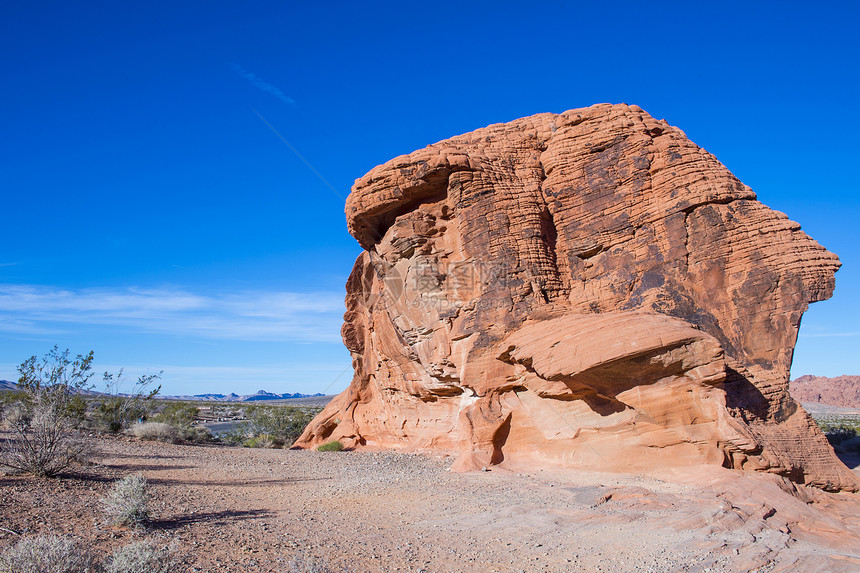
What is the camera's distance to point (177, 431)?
21719mm

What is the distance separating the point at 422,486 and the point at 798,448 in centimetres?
883

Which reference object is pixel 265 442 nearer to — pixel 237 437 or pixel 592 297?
pixel 237 437

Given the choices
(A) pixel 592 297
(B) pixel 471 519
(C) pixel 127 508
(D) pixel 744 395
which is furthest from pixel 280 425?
(D) pixel 744 395

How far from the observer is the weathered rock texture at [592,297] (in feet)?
38.7

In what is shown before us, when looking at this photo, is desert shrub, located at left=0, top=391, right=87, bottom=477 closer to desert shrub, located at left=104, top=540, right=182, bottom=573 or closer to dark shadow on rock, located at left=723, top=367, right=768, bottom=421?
desert shrub, located at left=104, top=540, right=182, bottom=573

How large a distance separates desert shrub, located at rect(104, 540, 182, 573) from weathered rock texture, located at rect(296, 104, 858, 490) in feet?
29.1

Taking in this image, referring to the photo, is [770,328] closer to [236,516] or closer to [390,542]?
[390,542]

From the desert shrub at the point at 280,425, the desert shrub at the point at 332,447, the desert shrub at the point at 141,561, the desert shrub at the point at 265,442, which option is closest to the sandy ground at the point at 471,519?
the desert shrub at the point at 141,561

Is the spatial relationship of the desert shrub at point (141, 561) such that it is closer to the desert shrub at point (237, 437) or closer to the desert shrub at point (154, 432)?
the desert shrub at point (154, 432)

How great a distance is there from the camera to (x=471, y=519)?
28.4 ft

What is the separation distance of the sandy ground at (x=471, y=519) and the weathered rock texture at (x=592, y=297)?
1.23m

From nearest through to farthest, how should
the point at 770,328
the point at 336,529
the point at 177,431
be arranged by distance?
the point at 336,529, the point at 770,328, the point at 177,431

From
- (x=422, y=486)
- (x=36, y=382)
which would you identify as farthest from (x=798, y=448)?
(x=36, y=382)

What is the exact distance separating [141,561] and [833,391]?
129 metres
